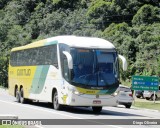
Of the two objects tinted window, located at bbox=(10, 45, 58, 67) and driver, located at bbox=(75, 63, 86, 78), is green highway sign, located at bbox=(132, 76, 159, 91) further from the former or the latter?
driver, located at bbox=(75, 63, 86, 78)

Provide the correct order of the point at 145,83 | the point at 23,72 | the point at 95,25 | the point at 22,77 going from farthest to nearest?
the point at 95,25
the point at 145,83
the point at 22,77
the point at 23,72

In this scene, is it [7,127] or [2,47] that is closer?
[7,127]

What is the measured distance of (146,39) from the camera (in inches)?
2426

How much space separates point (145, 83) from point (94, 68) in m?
15.0

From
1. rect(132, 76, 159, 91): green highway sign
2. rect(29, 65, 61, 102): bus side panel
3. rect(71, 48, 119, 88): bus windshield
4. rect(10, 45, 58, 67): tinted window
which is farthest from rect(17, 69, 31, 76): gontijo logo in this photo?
rect(132, 76, 159, 91): green highway sign

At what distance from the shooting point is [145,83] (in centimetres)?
3628

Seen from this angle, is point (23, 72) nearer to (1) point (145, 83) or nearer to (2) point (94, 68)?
(2) point (94, 68)

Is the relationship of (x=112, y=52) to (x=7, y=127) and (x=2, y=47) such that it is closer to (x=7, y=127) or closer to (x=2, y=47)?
(x=7, y=127)

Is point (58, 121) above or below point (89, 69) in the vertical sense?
below

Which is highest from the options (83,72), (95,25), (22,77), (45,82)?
(95,25)

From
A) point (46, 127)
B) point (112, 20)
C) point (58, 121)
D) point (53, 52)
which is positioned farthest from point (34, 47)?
point (112, 20)

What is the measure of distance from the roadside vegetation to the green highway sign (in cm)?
1528

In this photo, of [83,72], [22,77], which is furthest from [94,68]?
[22,77]

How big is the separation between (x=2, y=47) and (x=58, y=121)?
67317 mm
